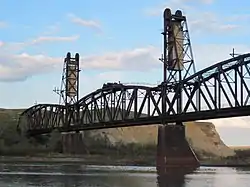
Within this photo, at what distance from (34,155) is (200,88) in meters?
60.6

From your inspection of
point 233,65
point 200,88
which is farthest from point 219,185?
point 200,88

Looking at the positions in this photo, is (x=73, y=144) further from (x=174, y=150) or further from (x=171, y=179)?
(x=171, y=179)

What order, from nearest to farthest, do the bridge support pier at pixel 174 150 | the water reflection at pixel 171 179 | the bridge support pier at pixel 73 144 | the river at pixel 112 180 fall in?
the river at pixel 112 180 < the water reflection at pixel 171 179 < the bridge support pier at pixel 174 150 < the bridge support pier at pixel 73 144

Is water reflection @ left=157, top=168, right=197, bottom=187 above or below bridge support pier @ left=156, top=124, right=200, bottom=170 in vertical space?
below

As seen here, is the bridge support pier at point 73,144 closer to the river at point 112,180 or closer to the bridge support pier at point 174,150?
the bridge support pier at point 174,150

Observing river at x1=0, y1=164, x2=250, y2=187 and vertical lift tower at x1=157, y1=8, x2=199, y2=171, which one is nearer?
river at x1=0, y1=164, x2=250, y2=187

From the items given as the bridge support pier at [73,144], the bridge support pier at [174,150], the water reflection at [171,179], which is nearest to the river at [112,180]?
→ the water reflection at [171,179]

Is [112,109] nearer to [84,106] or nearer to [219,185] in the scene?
[84,106]

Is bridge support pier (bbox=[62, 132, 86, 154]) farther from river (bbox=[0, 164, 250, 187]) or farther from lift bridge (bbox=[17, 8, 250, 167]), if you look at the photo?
river (bbox=[0, 164, 250, 187])

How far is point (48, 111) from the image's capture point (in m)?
177

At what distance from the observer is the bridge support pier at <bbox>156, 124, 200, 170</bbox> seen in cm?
10019

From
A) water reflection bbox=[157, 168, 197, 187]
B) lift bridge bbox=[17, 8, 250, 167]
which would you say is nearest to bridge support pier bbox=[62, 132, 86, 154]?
lift bridge bbox=[17, 8, 250, 167]

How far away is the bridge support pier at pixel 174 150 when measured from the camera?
100 metres

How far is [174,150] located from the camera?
334ft
